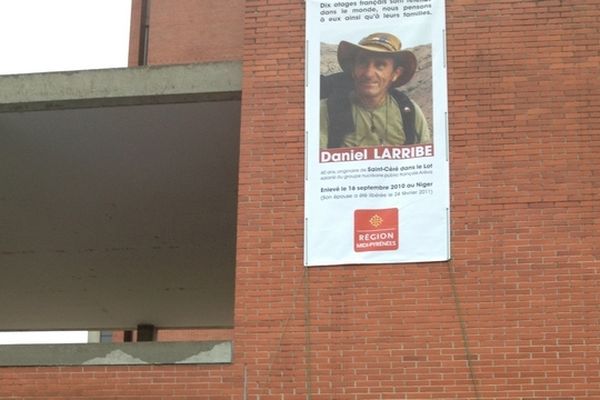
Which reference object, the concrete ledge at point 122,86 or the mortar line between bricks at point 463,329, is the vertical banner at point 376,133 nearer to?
the mortar line between bricks at point 463,329

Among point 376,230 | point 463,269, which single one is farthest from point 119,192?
point 463,269

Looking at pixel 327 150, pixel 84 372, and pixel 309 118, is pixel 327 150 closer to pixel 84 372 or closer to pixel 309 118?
pixel 309 118

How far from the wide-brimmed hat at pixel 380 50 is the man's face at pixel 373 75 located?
0.05m

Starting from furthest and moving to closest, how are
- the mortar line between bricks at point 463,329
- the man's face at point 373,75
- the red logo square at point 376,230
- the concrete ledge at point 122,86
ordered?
1. the concrete ledge at point 122,86
2. the man's face at point 373,75
3. the red logo square at point 376,230
4. the mortar line between bricks at point 463,329

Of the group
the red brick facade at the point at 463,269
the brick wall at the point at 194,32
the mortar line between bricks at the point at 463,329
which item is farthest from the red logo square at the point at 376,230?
the brick wall at the point at 194,32

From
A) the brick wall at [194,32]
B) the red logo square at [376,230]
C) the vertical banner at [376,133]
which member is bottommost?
the red logo square at [376,230]

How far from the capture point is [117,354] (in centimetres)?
1230

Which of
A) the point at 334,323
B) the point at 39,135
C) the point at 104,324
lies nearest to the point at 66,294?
the point at 104,324

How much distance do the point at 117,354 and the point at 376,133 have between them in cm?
360

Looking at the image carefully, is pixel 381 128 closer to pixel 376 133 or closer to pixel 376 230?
pixel 376 133

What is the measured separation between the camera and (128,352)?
12.3 metres

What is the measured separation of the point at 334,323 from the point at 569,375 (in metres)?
2.39

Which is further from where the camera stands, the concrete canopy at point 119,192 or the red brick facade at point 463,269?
the concrete canopy at point 119,192

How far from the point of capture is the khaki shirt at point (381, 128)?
40.4ft
